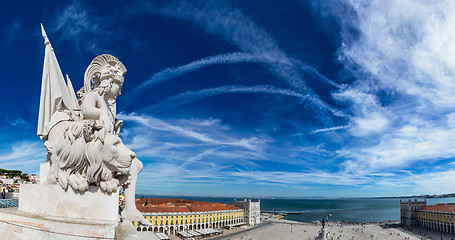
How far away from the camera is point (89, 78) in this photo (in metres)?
5.05

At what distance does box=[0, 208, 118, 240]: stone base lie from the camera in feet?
11.8

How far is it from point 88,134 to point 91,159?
36cm

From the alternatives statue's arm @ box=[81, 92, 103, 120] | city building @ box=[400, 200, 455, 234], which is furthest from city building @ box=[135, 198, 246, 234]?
city building @ box=[400, 200, 455, 234]

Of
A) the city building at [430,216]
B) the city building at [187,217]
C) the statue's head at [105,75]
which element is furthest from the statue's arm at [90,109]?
the city building at [430,216]

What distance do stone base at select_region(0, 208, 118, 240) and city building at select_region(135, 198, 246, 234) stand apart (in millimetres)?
34770

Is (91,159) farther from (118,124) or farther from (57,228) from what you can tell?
(118,124)

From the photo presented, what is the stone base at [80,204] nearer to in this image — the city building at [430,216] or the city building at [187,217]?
the city building at [187,217]

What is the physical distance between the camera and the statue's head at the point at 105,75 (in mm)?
4805

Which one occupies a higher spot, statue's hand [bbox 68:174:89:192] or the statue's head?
the statue's head

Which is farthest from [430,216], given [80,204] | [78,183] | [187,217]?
[78,183]

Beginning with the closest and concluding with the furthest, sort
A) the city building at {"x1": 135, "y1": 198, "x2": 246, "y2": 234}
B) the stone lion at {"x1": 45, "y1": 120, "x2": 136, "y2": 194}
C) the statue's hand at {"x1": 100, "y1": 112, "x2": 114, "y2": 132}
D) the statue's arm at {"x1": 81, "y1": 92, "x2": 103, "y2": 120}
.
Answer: the stone lion at {"x1": 45, "y1": 120, "x2": 136, "y2": 194}
the statue's arm at {"x1": 81, "y1": 92, "x2": 103, "y2": 120}
the statue's hand at {"x1": 100, "y1": 112, "x2": 114, "y2": 132}
the city building at {"x1": 135, "y1": 198, "x2": 246, "y2": 234}

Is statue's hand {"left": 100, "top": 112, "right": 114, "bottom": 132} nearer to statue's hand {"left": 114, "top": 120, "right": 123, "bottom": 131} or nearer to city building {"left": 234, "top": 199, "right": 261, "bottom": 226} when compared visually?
statue's hand {"left": 114, "top": 120, "right": 123, "bottom": 131}

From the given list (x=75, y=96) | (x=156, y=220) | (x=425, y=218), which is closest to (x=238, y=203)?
(x=156, y=220)

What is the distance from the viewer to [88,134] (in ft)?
12.7
